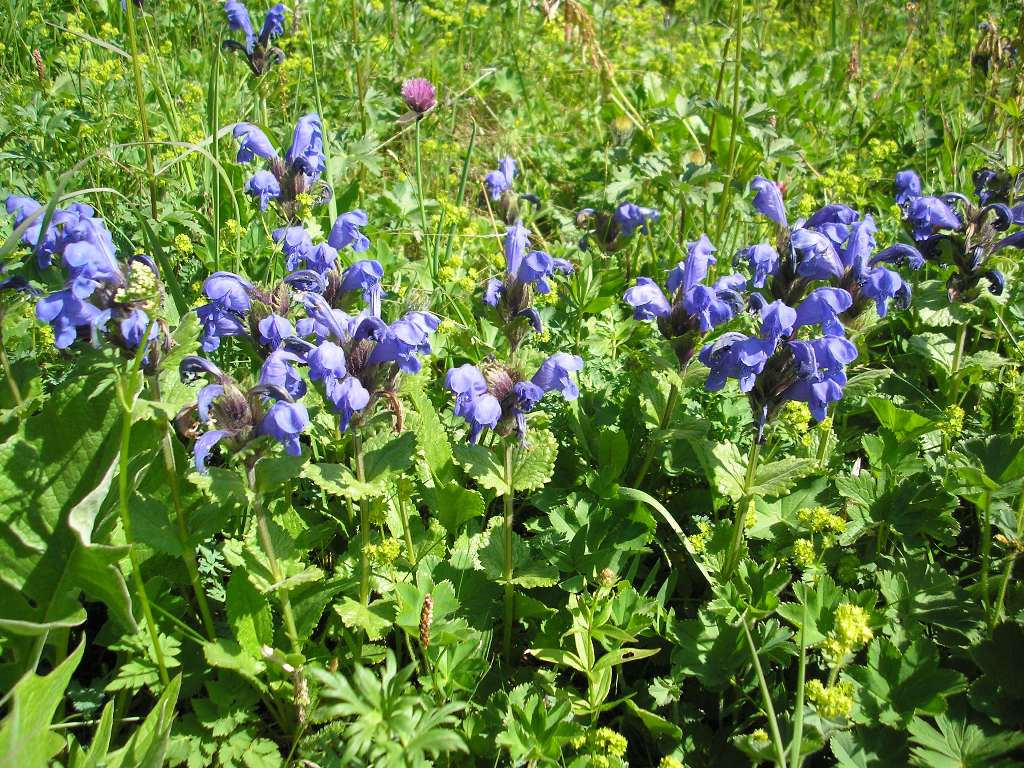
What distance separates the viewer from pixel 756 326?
2.17m

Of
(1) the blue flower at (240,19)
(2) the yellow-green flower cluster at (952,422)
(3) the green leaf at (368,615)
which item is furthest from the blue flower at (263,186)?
(2) the yellow-green flower cluster at (952,422)

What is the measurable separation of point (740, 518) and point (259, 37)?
3.11 metres

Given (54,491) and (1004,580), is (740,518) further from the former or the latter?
(54,491)

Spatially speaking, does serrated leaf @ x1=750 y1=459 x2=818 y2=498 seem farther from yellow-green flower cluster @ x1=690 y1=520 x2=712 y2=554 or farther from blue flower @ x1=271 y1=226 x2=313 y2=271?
blue flower @ x1=271 y1=226 x2=313 y2=271

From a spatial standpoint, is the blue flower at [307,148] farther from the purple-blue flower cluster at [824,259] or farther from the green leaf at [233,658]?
the green leaf at [233,658]

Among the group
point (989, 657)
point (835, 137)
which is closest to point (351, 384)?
point (989, 657)

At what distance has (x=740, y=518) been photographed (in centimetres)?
221

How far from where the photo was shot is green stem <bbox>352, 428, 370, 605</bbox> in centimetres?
194

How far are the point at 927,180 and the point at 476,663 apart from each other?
4.07 meters

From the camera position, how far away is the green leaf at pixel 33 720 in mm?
1450

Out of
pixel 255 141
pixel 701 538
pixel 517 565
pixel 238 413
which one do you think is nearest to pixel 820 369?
pixel 701 538

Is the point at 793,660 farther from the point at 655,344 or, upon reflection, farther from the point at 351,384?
the point at 351,384

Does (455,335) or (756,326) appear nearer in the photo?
(756,326)

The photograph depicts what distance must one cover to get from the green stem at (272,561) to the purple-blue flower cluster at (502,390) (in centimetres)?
50
